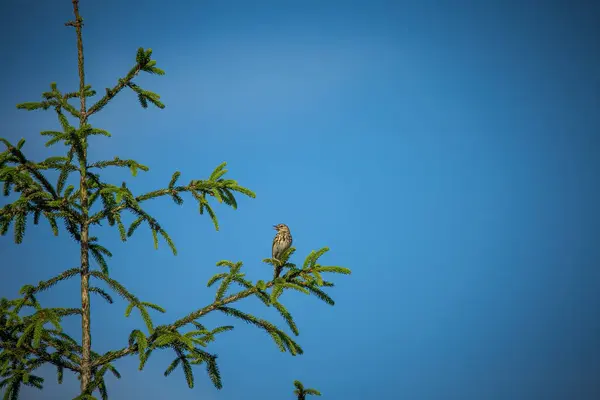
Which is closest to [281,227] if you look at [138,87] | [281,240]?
[281,240]

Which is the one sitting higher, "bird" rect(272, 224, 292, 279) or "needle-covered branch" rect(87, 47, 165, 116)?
"bird" rect(272, 224, 292, 279)

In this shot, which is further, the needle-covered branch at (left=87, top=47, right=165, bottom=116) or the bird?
the bird

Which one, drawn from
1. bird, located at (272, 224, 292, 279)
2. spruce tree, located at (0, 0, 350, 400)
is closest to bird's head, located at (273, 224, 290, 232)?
bird, located at (272, 224, 292, 279)

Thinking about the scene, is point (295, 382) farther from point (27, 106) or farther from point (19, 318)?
point (27, 106)

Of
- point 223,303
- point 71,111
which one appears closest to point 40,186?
point 71,111

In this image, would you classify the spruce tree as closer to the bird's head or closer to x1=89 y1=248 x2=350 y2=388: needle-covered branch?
x1=89 y1=248 x2=350 y2=388: needle-covered branch

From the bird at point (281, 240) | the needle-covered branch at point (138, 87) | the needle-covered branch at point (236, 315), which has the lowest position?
the needle-covered branch at point (236, 315)

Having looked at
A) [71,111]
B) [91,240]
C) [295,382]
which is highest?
[71,111]

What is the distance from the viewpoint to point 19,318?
768 centimetres

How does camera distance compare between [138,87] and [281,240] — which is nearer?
[138,87]

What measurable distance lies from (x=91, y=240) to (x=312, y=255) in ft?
11.0

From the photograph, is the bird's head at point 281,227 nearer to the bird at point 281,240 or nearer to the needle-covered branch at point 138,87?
the bird at point 281,240

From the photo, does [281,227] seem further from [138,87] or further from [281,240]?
[138,87]

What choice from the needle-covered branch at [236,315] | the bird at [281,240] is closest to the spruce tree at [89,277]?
the needle-covered branch at [236,315]
